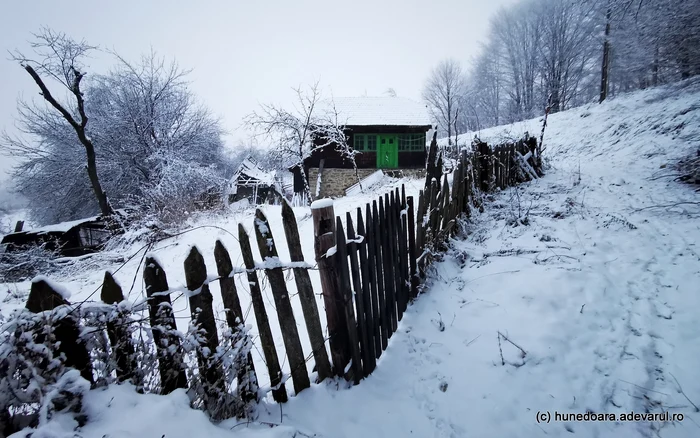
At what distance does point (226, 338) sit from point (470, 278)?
2.84 meters

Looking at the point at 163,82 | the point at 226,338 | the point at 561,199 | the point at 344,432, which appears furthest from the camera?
the point at 163,82

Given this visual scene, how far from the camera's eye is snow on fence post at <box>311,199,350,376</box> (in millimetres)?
1860

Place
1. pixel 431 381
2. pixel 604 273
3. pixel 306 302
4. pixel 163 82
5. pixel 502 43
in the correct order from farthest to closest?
pixel 502 43 → pixel 163 82 → pixel 604 273 → pixel 431 381 → pixel 306 302

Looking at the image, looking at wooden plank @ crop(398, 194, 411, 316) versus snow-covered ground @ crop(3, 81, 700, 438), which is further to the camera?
wooden plank @ crop(398, 194, 411, 316)

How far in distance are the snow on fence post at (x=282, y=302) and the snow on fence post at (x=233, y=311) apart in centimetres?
20

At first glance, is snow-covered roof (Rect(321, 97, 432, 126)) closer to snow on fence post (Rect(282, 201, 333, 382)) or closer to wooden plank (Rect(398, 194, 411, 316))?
wooden plank (Rect(398, 194, 411, 316))

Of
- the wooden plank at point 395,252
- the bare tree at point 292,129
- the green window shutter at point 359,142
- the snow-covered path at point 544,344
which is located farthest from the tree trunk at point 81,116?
the snow-covered path at point 544,344

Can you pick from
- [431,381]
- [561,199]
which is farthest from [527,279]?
[561,199]

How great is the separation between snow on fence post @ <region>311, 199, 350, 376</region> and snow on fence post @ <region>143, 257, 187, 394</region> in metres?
0.85

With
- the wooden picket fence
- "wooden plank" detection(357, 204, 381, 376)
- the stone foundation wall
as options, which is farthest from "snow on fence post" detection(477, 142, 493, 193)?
the stone foundation wall

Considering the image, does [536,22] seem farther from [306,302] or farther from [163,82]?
[306,302]

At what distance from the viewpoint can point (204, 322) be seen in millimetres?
1519

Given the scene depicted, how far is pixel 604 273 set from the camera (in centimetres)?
298

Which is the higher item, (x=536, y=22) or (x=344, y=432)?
(x=536, y=22)
